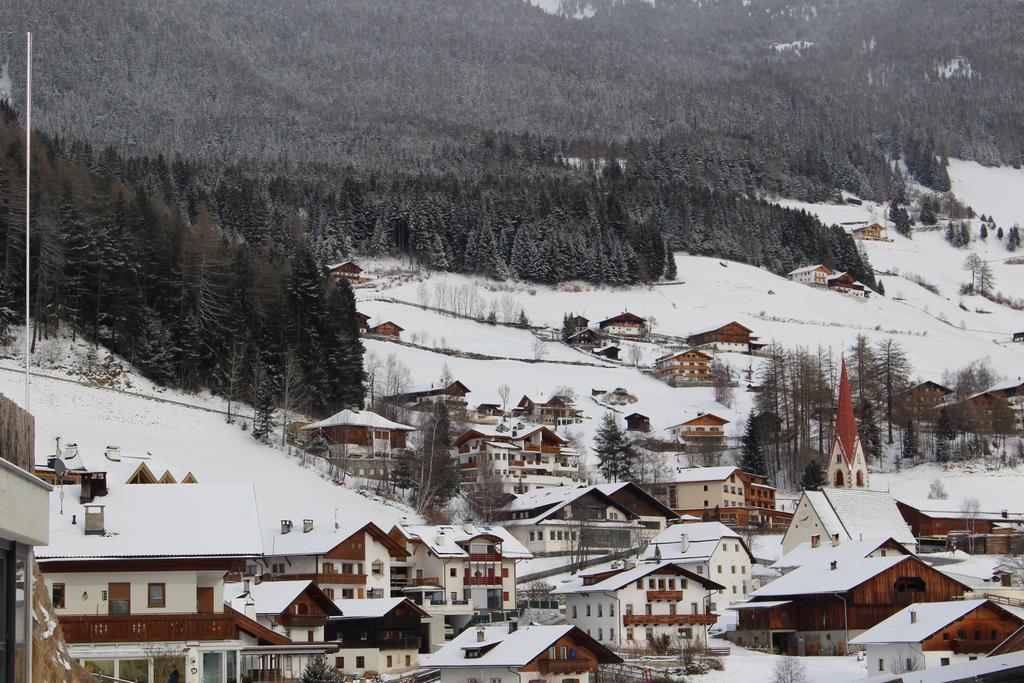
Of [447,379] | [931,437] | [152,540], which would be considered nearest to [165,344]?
[447,379]

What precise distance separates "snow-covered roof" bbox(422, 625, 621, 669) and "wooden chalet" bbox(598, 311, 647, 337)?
318 ft

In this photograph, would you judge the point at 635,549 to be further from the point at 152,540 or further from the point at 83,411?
the point at 152,540

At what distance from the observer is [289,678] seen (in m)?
44.2

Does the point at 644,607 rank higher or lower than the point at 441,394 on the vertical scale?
lower

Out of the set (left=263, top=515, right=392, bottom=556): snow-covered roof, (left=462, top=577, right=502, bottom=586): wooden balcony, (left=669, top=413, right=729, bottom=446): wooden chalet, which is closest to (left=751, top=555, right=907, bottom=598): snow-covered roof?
(left=462, top=577, right=502, bottom=586): wooden balcony

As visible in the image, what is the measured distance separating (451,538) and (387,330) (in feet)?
214

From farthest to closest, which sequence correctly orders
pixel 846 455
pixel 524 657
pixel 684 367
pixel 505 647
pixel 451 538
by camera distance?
pixel 684 367 < pixel 846 455 < pixel 451 538 < pixel 505 647 < pixel 524 657

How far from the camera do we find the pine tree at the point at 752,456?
105 meters

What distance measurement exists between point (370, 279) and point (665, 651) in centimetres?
10371

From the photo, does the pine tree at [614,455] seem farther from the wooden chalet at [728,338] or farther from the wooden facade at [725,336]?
the wooden facade at [725,336]

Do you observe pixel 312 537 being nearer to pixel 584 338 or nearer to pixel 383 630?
pixel 383 630

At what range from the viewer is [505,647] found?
177ft

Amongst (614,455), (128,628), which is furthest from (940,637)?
(614,455)

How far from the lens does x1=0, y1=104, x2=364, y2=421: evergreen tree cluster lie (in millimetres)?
83812
